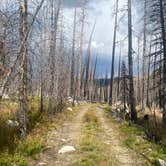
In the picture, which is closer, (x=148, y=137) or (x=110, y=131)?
(x=148, y=137)

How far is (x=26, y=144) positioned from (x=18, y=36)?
3.85 m

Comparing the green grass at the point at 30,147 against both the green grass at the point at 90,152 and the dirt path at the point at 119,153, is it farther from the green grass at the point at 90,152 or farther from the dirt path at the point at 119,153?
the dirt path at the point at 119,153

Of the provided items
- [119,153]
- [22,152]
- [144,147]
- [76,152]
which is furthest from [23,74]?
[144,147]

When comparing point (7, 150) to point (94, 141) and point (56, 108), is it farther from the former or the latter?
point (56, 108)

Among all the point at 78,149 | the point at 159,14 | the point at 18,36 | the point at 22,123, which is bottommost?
the point at 78,149

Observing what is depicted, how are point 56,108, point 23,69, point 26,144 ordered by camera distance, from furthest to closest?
point 56,108
point 23,69
point 26,144

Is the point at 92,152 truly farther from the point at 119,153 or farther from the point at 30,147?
the point at 30,147

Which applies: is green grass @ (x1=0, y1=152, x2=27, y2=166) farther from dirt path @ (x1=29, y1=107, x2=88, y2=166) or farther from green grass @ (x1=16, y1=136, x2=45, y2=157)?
green grass @ (x1=16, y1=136, x2=45, y2=157)

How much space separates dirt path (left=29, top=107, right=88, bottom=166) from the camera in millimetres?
9578

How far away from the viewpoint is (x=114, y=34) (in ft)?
139

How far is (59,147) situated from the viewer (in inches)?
457

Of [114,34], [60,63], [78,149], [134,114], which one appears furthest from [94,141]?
[114,34]

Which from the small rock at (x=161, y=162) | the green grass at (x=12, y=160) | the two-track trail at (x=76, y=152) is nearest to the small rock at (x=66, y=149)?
the two-track trail at (x=76, y=152)

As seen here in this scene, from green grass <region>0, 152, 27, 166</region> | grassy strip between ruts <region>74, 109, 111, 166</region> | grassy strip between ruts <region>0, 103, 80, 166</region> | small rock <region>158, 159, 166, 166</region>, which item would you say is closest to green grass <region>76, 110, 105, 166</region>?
grassy strip between ruts <region>74, 109, 111, 166</region>
